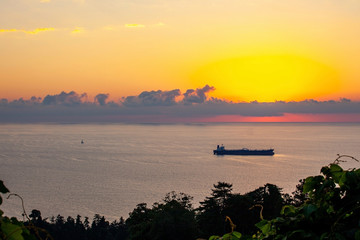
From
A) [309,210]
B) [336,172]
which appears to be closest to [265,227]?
[309,210]

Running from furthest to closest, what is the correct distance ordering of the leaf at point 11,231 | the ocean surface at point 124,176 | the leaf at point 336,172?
the ocean surface at point 124,176, the leaf at point 336,172, the leaf at point 11,231

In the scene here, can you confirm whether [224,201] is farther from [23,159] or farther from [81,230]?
[23,159]

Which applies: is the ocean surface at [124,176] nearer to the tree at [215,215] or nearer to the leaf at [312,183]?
the tree at [215,215]

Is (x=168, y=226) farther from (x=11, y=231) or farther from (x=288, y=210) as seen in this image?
(x=11, y=231)

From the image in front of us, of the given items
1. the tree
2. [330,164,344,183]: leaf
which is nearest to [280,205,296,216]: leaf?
[330,164,344,183]: leaf

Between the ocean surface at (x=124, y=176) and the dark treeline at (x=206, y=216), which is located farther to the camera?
the ocean surface at (x=124, y=176)

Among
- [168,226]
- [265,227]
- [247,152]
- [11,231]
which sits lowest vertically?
[247,152]

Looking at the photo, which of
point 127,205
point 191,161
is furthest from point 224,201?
point 191,161

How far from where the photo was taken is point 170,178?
6100 cm

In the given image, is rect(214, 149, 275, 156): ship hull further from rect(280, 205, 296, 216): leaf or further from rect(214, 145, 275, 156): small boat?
rect(280, 205, 296, 216): leaf

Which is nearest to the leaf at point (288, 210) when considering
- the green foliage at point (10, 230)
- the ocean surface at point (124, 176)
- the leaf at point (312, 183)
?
the leaf at point (312, 183)

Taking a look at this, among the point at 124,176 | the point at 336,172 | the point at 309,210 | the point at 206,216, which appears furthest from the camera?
the point at 124,176

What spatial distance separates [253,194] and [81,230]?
17.4m

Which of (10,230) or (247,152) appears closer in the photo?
(10,230)
